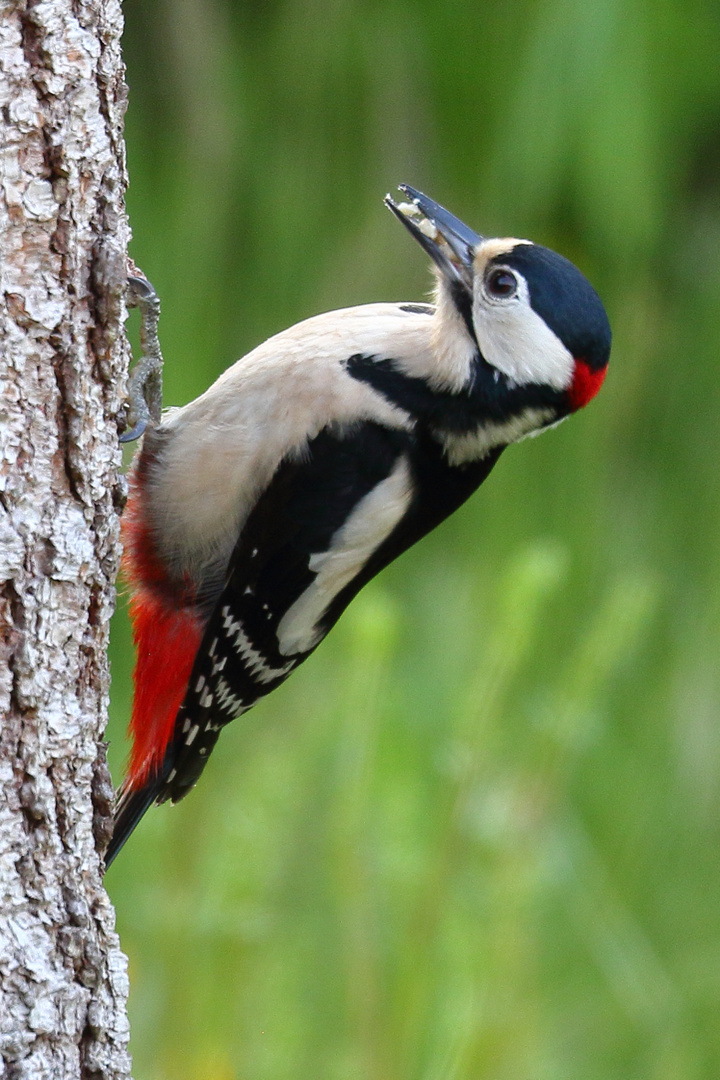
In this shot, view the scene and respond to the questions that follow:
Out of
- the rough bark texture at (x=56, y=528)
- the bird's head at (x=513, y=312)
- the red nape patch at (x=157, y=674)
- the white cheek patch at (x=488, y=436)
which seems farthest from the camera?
the red nape patch at (x=157, y=674)

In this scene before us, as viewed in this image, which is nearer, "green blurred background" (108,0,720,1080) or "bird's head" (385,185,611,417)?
"bird's head" (385,185,611,417)

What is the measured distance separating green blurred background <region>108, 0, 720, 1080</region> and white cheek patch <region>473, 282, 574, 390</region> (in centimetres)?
30

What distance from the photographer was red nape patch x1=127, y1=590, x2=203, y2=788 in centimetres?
215

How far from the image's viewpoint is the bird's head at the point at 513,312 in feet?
6.40

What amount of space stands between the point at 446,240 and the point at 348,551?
1.66 ft

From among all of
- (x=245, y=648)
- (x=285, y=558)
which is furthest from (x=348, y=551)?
(x=245, y=648)

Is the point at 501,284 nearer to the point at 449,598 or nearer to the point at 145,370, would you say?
the point at 145,370

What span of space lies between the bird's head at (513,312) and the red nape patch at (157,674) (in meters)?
0.58

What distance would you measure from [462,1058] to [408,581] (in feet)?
3.06

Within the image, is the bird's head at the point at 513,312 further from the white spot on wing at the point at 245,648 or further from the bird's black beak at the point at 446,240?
the white spot on wing at the point at 245,648

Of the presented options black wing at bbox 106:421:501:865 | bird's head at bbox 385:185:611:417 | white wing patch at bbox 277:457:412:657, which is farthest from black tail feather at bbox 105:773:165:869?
bird's head at bbox 385:185:611:417

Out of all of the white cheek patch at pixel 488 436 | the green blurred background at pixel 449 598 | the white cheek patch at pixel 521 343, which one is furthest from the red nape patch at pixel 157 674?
the white cheek patch at pixel 521 343

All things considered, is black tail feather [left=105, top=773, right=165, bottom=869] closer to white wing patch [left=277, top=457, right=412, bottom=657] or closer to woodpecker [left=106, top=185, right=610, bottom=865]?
woodpecker [left=106, top=185, right=610, bottom=865]

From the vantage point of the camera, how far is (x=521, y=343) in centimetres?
203
